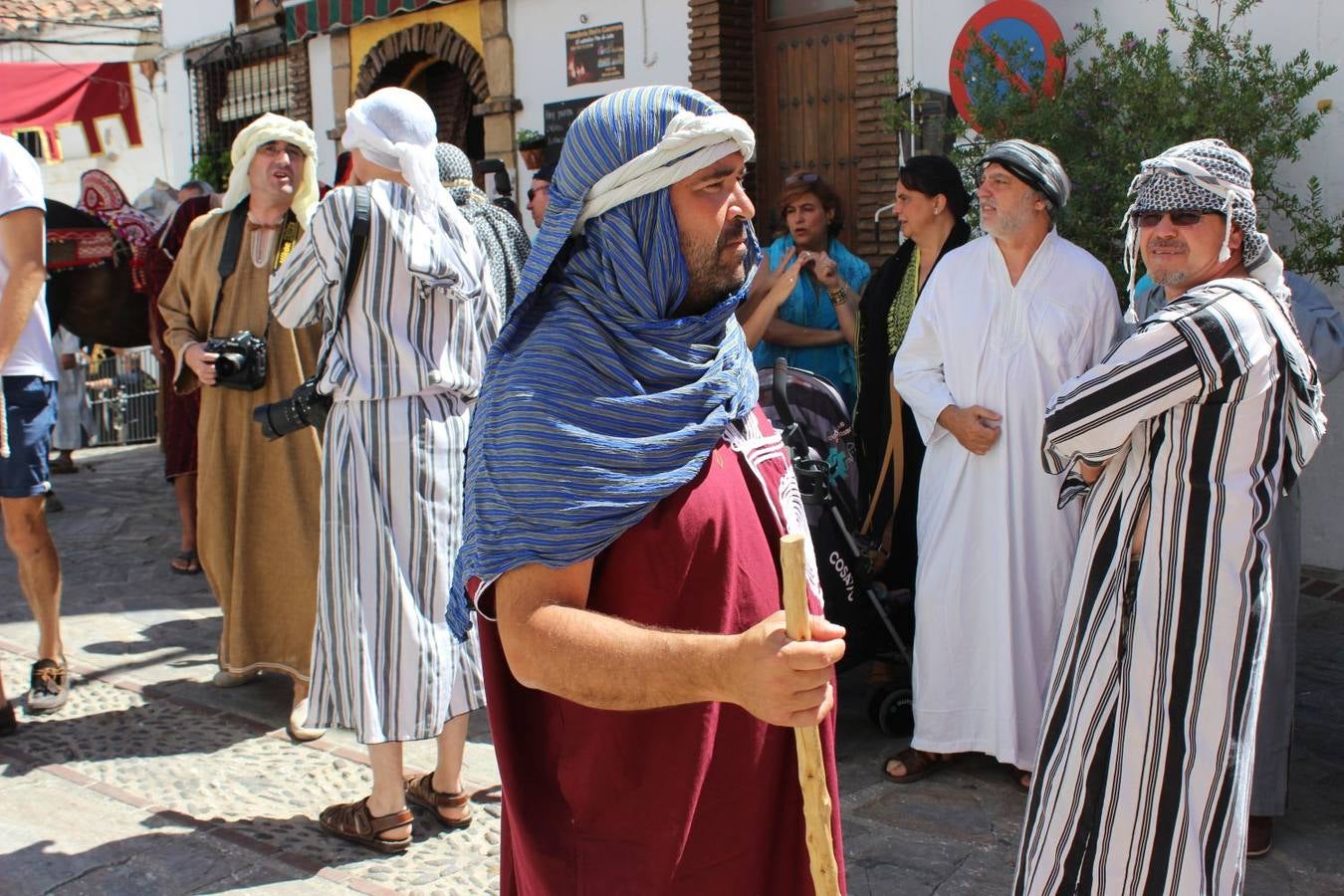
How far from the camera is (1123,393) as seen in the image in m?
3.07

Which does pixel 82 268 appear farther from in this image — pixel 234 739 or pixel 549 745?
pixel 549 745

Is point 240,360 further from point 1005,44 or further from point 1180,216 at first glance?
point 1005,44

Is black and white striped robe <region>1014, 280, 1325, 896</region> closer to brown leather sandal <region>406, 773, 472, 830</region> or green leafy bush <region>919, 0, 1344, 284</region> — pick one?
brown leather sandal <region>406, 773, 472, 830</region>

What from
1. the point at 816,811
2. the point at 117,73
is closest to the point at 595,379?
the point at 816,811

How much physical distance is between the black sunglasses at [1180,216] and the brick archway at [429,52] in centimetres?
851

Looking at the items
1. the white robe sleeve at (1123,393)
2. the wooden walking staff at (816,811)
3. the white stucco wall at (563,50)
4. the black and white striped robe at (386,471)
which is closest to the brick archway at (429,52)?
the white stucco wall at (563,50)

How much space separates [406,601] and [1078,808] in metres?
A: 2.04

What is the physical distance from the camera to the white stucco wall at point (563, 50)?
9500 millimetres

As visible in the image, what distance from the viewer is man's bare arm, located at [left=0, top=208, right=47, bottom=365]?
491 cm

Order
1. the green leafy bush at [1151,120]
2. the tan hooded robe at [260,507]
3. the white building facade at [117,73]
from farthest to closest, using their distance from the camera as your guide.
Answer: the white building facade at [117,73]
the green leafy bush at [1151,120]
the tan hooded robe at [260,507]

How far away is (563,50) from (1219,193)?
7.90m

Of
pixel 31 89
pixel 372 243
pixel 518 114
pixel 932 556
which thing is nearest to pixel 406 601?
pixel 372 243

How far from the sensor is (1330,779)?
173 inches

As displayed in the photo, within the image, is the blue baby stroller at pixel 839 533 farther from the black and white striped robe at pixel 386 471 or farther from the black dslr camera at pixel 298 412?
the black dslr camera at pixel 298 412
